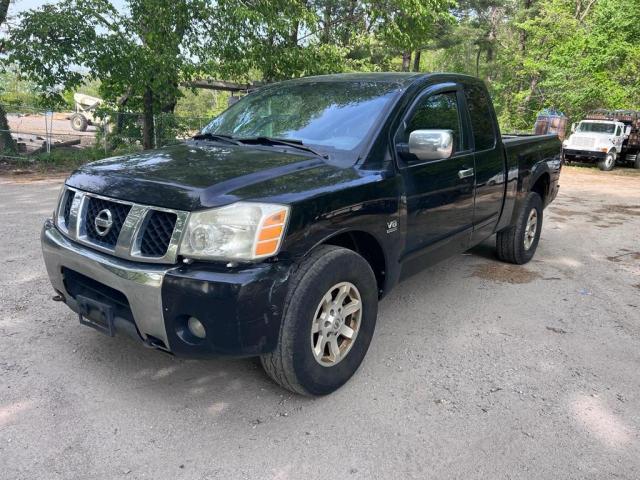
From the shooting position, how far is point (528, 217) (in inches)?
212

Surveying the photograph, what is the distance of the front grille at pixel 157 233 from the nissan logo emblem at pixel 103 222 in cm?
28

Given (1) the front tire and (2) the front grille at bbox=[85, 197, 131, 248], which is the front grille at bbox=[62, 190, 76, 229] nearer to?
(2) the front grille at bbox=[85, 197, 131, 248]

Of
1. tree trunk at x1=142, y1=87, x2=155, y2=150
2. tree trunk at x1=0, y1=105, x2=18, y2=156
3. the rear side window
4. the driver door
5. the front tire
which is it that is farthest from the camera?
tree trunk at x1=142, y1=87, x2=155, y2=150

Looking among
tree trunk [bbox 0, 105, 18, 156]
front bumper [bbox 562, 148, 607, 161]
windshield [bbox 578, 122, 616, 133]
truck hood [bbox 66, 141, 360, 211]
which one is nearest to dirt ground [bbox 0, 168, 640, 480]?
truck hood [bbox 66, 141, 360, 211]

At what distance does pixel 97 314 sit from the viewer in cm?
271

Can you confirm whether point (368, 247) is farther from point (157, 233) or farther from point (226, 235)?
point (157, 233)

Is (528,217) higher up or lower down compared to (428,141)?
lower down

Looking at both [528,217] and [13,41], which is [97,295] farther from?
[13,41]

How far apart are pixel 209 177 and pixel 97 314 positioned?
96 cm

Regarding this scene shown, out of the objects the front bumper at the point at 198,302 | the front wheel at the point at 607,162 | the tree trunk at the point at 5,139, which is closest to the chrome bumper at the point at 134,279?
the front bumper at the point at 198,302

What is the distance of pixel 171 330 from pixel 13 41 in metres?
11.8

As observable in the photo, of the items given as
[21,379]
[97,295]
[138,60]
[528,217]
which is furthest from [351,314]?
[138,60]

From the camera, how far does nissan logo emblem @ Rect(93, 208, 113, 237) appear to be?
2.66 m

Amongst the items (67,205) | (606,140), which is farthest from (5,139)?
(606,140)
